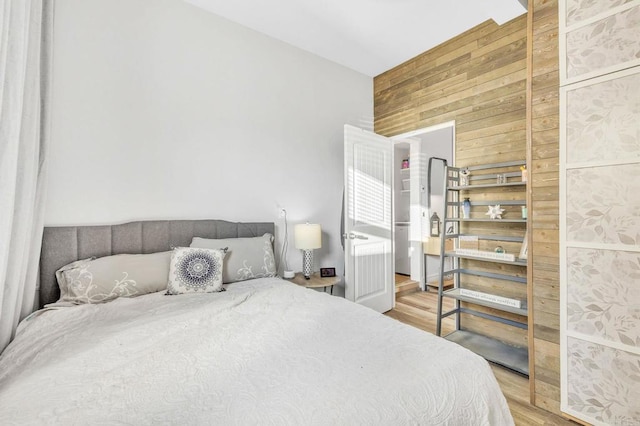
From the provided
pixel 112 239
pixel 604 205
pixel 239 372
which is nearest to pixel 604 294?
pixel 604 205

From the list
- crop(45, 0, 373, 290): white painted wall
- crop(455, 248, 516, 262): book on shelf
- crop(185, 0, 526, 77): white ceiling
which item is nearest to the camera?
crop(45, 0, 373, 290): white painted wall

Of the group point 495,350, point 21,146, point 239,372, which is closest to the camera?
point 239,372

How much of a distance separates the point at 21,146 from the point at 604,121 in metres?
3.02

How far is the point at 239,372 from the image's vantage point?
98 cm

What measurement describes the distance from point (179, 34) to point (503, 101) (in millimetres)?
2901

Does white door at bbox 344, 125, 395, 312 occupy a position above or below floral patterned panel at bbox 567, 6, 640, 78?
below

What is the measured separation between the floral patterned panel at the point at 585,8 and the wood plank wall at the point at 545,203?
0.27ft

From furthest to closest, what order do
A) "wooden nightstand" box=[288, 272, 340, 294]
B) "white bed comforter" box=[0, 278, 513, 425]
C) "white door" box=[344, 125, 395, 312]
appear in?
"white door" box=[344, 125, 395, 312] < "wooden nightstand" box=[288, 272, 340, 294] < "white bed comforter" box=[0, 278, 513, 425]

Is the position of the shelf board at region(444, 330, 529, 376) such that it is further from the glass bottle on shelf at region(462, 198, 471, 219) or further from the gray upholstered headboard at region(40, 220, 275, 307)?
the gray upholstered headboard at region(40, 220, 275, 307)

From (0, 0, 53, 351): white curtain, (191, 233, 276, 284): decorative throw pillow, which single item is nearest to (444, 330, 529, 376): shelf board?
(191, 233, 276, 284): decorative throw pillow

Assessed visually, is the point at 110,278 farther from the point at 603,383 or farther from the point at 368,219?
the point at 603,383

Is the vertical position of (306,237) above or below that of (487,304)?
Answer: above

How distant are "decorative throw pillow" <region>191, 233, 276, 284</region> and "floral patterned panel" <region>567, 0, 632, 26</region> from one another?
254 cm

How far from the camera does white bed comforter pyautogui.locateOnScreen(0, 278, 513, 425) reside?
79 cm
